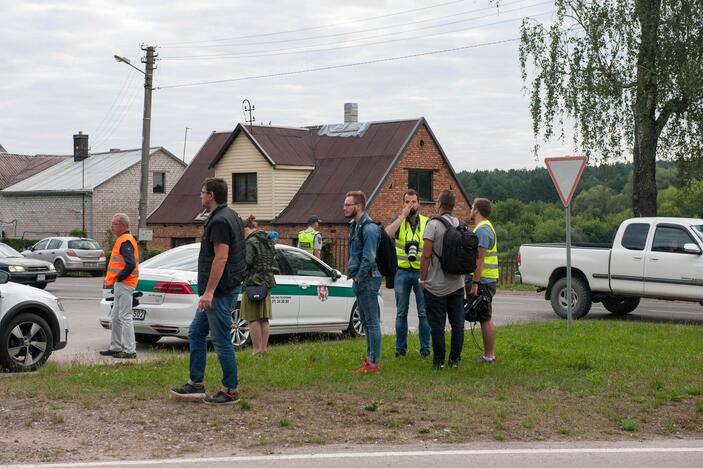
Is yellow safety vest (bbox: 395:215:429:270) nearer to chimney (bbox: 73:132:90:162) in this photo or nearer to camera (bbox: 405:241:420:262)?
camera (bbox: 405:241:420:262)

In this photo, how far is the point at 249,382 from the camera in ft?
32.9

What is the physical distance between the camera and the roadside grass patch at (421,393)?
834cm

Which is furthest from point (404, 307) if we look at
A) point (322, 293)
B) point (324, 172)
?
point (324, 172)

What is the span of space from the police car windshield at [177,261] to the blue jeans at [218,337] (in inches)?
186

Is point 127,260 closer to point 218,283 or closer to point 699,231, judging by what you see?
point 218,283

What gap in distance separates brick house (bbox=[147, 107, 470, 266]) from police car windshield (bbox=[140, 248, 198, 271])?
26.6 meters

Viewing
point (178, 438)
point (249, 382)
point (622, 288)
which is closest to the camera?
point (178, 438)

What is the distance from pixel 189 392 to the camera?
907 cm

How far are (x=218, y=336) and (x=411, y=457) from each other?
2.40 m

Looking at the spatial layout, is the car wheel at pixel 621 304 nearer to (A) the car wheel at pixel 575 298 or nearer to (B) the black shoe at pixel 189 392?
(A) the car wheel at pixel 575 298

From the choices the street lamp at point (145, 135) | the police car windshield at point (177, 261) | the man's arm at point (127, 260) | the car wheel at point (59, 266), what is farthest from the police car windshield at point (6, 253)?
the man's arm at point (127, 260)

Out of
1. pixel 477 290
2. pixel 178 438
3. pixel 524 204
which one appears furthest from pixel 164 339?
pixel 524 204

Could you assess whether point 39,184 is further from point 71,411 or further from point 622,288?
point 71,411

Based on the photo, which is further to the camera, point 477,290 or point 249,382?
point 477,290
